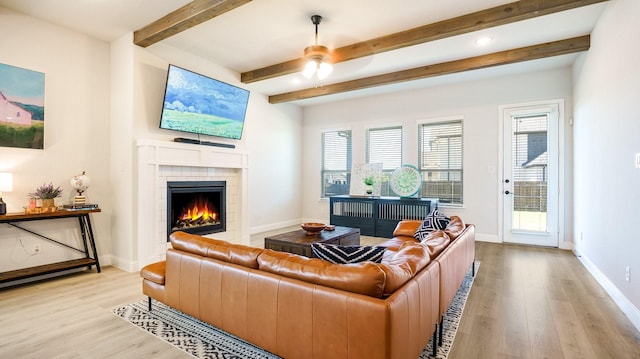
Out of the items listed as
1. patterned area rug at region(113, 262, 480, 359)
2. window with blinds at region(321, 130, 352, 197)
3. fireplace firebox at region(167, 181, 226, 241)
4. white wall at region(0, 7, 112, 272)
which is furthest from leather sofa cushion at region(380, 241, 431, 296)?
window with blinds at region(321, 130, 352, 197)

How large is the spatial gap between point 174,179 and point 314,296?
3448mm

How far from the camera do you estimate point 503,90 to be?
17.7ft

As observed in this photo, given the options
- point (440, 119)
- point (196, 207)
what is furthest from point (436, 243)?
point (440, 119)

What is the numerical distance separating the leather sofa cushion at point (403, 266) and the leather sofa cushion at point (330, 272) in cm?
5

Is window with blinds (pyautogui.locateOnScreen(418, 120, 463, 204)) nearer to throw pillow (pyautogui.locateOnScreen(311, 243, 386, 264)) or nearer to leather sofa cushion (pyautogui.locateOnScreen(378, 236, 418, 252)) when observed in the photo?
leather sofa cushion (pyautogui.locateOnScreen(378, 236, 418, 252))

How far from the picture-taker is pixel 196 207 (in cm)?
490

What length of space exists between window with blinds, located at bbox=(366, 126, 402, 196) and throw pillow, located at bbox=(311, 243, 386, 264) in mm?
4680

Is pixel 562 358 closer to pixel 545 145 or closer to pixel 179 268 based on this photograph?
pixel 179 268

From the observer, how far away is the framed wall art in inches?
131

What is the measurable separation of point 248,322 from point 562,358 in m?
2.00

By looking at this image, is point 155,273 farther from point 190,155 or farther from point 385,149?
point 385,149

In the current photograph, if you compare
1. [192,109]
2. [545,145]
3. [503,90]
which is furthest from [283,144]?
[545,145]

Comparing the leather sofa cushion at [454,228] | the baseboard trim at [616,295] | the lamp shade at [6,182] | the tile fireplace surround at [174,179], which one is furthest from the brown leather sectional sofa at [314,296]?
the lamp shade at [6,182]

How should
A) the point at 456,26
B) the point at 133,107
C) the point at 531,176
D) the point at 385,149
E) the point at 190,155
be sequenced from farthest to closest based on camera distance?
the point at 385,149
the point at 531,176
the point at 190,155
the point at 133,107
the point at 456,26
